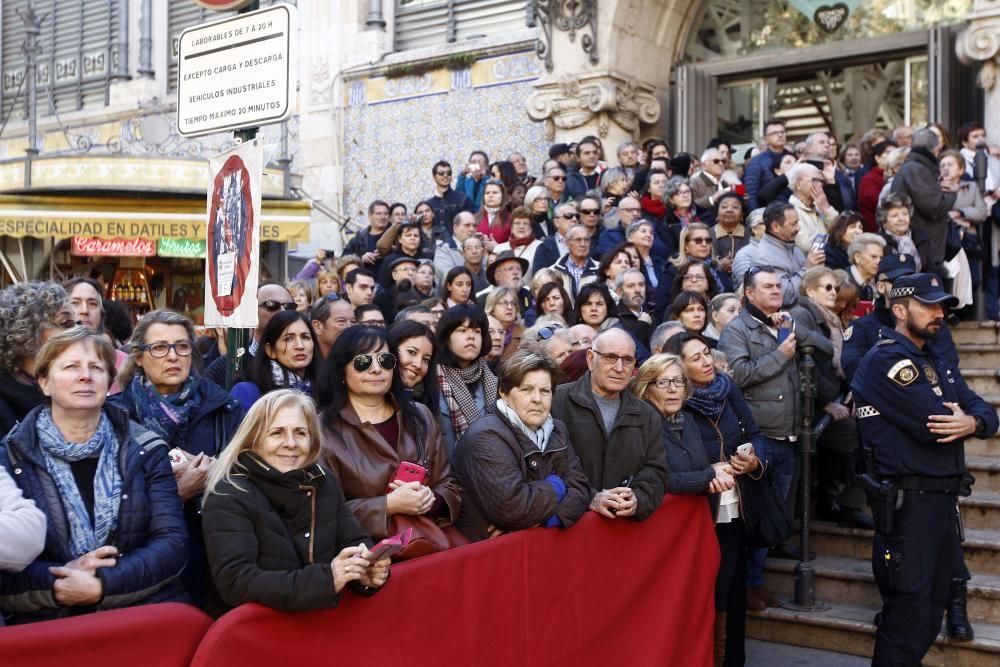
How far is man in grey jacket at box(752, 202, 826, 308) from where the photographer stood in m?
8.41

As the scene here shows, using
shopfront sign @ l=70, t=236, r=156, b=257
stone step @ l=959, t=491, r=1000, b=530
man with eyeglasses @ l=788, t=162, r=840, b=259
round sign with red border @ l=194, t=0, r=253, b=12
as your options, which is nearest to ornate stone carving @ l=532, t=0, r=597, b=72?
man with eyeglasses @ l=788, t=162, r=840, b=259

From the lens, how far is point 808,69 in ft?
45.6

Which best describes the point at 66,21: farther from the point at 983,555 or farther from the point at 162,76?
the point at 983,555

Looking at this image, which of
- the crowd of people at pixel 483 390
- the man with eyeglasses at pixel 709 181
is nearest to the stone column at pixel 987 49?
the crowd of people at pixel 483 390

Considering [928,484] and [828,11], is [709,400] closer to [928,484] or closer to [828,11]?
[928,484]

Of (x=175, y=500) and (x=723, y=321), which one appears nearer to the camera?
(x=175, y=500)

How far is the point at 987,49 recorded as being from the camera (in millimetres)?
10906

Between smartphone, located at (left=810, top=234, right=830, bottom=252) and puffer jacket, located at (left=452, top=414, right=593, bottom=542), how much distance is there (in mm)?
4336

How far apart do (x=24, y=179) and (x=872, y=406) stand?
523 inches

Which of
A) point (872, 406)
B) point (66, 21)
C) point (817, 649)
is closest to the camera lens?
point (872, 406)

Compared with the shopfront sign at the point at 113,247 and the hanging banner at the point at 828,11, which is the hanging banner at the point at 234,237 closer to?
the hanging banner at the point at 828,11

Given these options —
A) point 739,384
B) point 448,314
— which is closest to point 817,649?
point 739,384

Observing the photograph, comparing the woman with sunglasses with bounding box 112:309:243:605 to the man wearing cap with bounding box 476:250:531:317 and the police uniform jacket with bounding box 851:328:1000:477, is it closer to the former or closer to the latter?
the police uniform jacket with bounding box 851:328:1000:477

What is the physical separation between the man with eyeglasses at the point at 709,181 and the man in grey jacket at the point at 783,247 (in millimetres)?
1965
